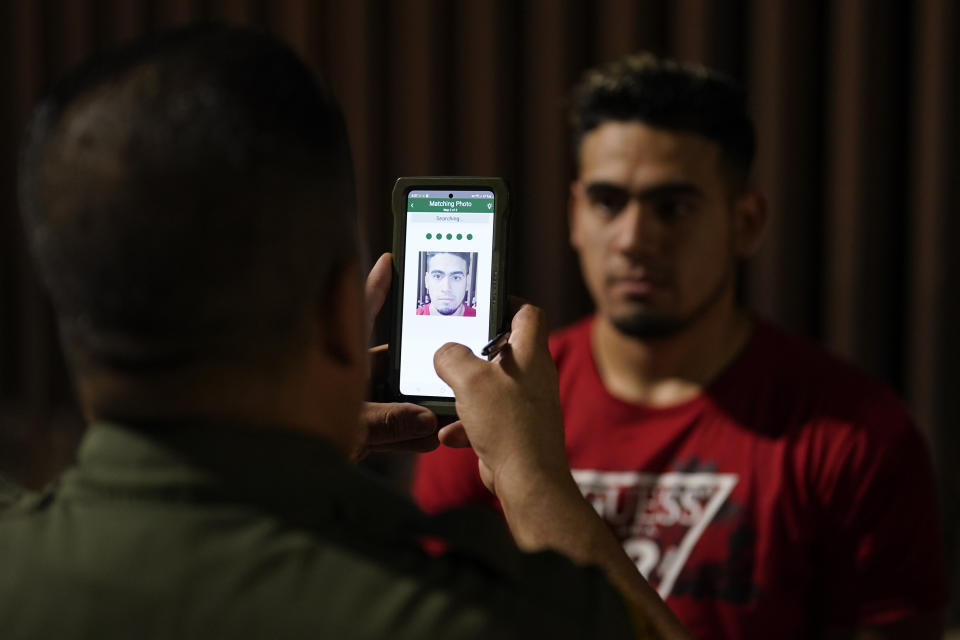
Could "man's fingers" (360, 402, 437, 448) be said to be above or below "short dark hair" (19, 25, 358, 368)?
below

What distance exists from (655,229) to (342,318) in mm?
1160

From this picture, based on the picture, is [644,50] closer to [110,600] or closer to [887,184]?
[887,184]

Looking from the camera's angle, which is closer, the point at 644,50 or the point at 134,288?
the point at 134,288

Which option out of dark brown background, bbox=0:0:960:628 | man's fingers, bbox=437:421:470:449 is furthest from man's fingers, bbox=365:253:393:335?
dark brown background, bbox=0:0:960:628

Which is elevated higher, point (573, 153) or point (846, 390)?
point (573, 153)

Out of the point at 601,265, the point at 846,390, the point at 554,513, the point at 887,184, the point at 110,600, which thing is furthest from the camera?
the point at 887,184

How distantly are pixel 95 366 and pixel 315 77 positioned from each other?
20 centimetres

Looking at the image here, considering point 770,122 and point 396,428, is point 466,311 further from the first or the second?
point 770,122

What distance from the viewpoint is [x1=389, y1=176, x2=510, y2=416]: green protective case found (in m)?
0.93

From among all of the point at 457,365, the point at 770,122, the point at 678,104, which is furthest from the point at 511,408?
the point at 770,122

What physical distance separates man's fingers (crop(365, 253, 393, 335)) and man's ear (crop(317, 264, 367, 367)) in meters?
0.35

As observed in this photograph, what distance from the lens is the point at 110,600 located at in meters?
0.48

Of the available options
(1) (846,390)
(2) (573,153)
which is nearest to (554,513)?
(1) (846,390)

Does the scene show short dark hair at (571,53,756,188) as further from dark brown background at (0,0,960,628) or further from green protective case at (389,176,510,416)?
green protective case at (389,176,510,416)
